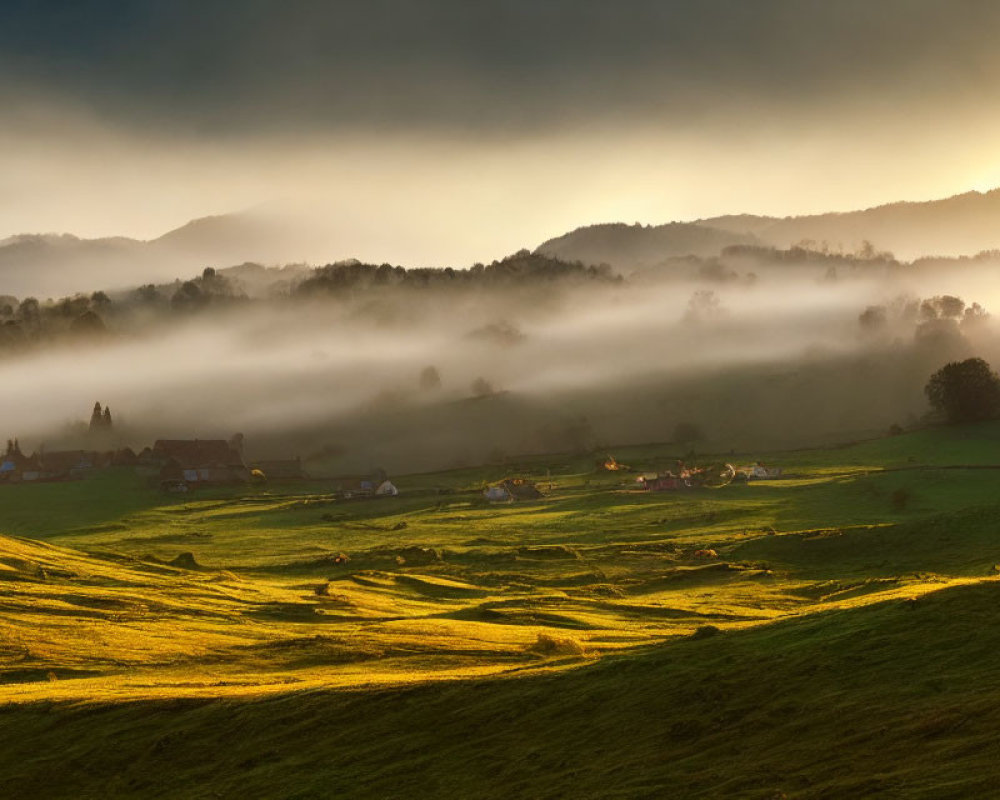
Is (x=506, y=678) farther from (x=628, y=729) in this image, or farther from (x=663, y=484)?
(x=663, y=484)

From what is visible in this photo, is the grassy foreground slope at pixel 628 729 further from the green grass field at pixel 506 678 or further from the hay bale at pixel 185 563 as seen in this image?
the hay bale at pixel 185 563

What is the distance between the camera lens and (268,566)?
4626 inches

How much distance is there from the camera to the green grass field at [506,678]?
116ft

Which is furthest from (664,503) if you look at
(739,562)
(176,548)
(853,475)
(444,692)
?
(444,692)

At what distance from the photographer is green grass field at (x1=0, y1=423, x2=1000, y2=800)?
3528 centimetres

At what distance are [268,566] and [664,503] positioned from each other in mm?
71531

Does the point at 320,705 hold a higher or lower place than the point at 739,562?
higher

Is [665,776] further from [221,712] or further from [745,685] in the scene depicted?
[221,712]

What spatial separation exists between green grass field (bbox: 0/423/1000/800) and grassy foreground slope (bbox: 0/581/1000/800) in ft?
0.34

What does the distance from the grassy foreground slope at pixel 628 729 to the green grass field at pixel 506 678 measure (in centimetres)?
10

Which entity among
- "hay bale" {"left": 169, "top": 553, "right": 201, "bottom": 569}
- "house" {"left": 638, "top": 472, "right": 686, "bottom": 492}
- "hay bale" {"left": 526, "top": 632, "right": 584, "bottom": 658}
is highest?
"hay bale" {"left": 169, "top": 553, "right": 201, "bottom": 569}

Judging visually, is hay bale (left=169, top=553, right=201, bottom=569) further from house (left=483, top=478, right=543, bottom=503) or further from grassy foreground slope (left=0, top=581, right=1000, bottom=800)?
house (left=483, top=478, right=543, bottom=503)

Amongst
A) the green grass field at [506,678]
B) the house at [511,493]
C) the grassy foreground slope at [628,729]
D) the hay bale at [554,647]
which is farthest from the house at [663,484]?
the grassy foreground slope at [628,729]

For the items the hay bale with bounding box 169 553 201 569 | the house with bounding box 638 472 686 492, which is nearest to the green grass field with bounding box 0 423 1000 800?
the hay bale with bounding box 169 553 201 569
